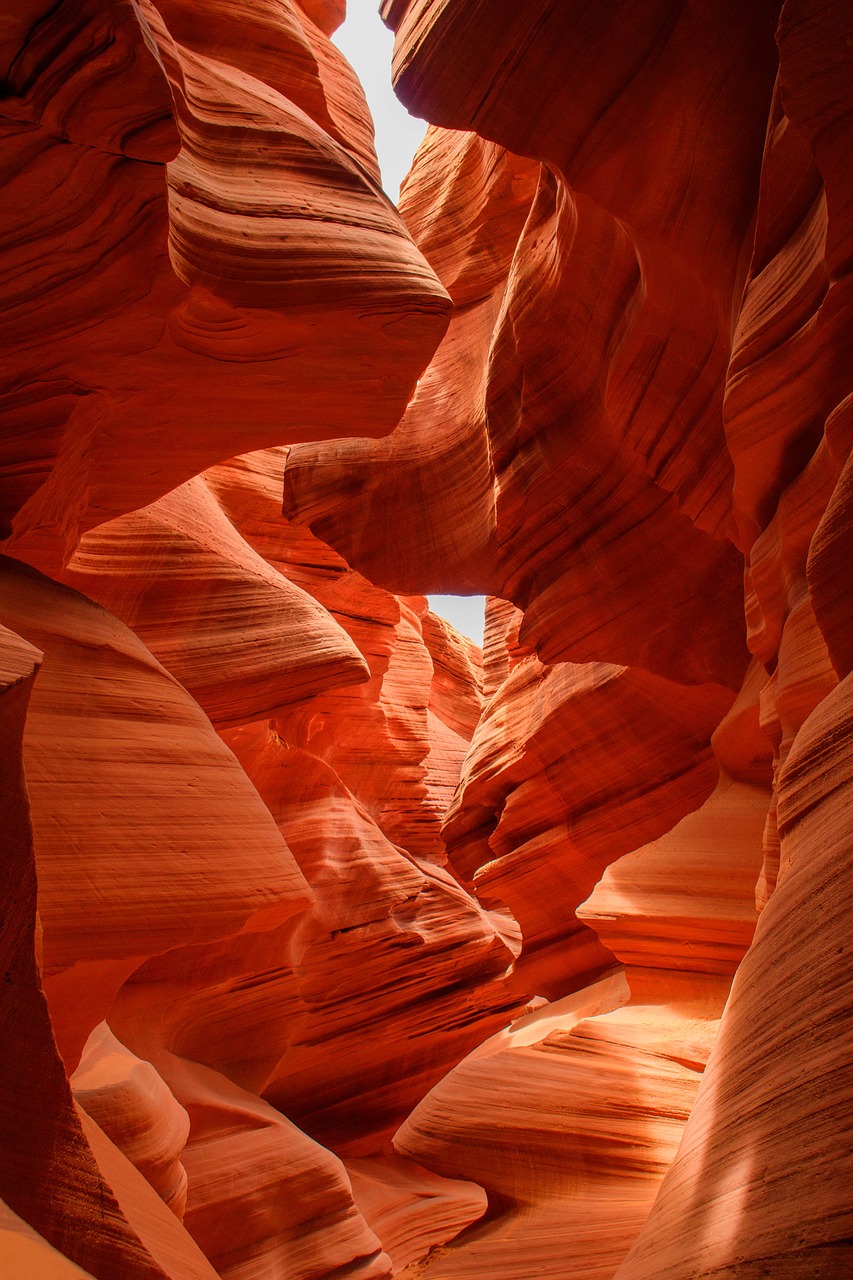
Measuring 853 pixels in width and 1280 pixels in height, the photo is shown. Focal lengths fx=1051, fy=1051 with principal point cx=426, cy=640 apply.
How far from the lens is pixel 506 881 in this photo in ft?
24.9

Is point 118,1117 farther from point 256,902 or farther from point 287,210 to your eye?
point 287,210

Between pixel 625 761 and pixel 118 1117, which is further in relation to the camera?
pixel 625 761

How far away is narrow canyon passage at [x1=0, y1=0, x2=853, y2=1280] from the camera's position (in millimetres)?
2291

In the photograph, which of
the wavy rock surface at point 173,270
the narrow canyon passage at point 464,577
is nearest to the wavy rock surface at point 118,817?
the narrow canyon passage at point 464,577

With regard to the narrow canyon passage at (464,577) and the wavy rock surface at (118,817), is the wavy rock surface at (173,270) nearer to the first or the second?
the narrow canyon passage at (464,577)

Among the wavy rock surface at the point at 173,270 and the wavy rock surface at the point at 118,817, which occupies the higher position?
the wavy rock surface at the point at 173,270

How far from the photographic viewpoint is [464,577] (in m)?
6.60

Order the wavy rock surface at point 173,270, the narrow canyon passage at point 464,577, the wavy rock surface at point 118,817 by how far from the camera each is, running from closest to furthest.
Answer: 1. the narrow canyon passage at point 464,577
2. the wavy rock surface at point 173,270
3. the wavy rock surface at point 118,817

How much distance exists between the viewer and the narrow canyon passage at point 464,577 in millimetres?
2291

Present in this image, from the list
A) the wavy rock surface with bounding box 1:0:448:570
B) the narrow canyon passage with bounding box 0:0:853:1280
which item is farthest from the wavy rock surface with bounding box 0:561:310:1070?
the wavy rock surface with bounding box 1:0:448:570

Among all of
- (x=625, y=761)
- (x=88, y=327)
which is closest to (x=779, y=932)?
(x=88, y=327)

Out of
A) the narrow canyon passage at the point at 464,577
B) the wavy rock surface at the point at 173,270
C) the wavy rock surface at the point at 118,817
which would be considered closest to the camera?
the narrow canyon passage at the point at 464,577

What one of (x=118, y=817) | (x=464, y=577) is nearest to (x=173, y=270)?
(x=118, y=817)

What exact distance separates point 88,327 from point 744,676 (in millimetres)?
3701
